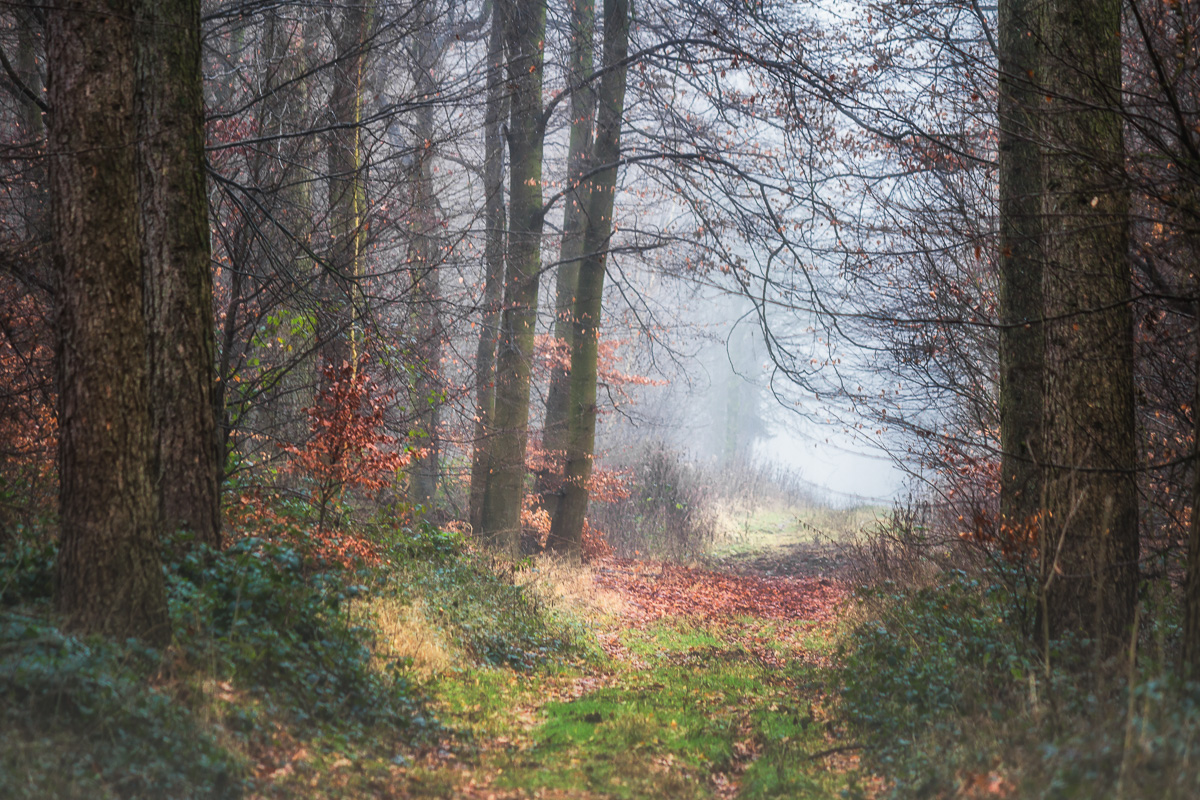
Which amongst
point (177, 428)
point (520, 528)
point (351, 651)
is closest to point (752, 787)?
point (351, 651)

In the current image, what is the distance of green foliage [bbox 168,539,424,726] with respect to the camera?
4738 mm

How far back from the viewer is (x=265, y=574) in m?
5.44

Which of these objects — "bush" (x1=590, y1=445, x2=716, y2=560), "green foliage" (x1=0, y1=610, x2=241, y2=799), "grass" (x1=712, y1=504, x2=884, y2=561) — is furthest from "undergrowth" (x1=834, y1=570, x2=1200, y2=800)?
"grass" (x1=712, y1=504, x2=884, y2=561)

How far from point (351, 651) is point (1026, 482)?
→ 18.0 feet

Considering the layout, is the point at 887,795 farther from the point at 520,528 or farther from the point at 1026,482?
the point at 520,528

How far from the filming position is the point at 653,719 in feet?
19.7

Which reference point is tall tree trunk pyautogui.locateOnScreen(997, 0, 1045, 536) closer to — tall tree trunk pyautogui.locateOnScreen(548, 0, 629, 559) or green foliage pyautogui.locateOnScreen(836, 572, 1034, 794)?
green foliage pyautogui.locateOnScreen(836, 572, 1034, 794)

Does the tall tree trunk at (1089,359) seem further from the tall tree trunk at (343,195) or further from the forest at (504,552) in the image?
the tall tree trunk at (343,195)

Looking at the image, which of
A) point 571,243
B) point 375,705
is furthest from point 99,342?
point 571,243

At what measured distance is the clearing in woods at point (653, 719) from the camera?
4.75 meters

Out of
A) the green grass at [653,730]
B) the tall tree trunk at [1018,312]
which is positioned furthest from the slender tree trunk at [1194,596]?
the tall tree trunk at [1018,312]

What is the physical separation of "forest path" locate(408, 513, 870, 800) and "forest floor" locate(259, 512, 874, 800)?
0.5 inches

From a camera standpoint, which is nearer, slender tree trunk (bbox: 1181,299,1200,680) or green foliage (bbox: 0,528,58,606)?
slender tree trunk (bbox: 1181,299,1200,680)

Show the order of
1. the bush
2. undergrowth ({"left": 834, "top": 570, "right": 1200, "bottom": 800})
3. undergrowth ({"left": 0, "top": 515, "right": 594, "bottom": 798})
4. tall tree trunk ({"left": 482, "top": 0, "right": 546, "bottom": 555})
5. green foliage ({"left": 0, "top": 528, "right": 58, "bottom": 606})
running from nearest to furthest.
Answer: undergrowth ({"left": 834, "top": 570, "right": 1200, "bottom": 800})
undergrowth ({"left": 0, "top": 515, "right": 594, "bottom": 798})
green foliage ({"left": 0, "top": 528, "right": 58, "bottom": 606})
tall tree trunk ({"left": 482, "top": 0, "right": 546, "bottom": 555})
the bush
